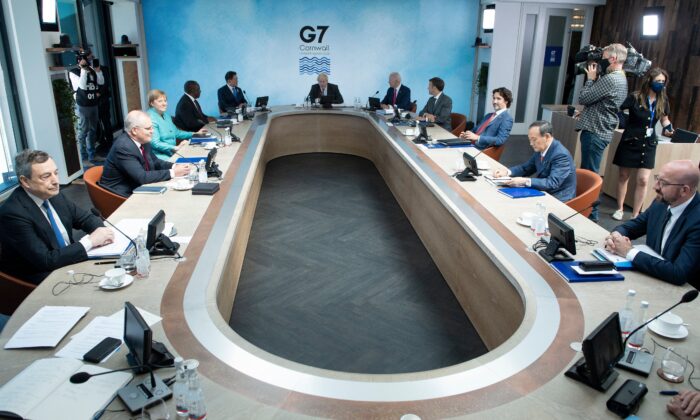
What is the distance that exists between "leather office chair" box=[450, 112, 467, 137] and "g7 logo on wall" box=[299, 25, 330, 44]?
3866 mm

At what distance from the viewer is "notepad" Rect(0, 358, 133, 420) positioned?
5.55ft

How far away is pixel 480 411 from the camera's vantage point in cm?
177

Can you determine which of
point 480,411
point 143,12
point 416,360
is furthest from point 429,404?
point 143,12

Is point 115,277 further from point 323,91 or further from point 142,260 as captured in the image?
point 323,91

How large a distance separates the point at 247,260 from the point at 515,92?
7.25m

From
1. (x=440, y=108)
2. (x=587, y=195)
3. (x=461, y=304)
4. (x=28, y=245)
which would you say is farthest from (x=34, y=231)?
(x=440, y=108)

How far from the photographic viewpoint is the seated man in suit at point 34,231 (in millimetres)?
2719

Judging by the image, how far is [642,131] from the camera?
534 centimetres

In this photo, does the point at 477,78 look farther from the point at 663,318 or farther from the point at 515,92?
the point at 663,318

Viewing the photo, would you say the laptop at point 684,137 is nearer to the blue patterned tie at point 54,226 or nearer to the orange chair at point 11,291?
the blue patterned tie at point 54,226

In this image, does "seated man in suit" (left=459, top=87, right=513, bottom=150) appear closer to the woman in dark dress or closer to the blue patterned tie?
the woman in dark dress

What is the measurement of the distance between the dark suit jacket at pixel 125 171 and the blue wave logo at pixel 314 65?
637 centimetres

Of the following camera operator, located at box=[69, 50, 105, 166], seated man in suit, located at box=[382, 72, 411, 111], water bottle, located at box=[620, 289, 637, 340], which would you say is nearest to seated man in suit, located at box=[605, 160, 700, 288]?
water bottle, located at box=[620, 289, 637, 340]

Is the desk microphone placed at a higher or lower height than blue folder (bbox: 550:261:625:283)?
lower
